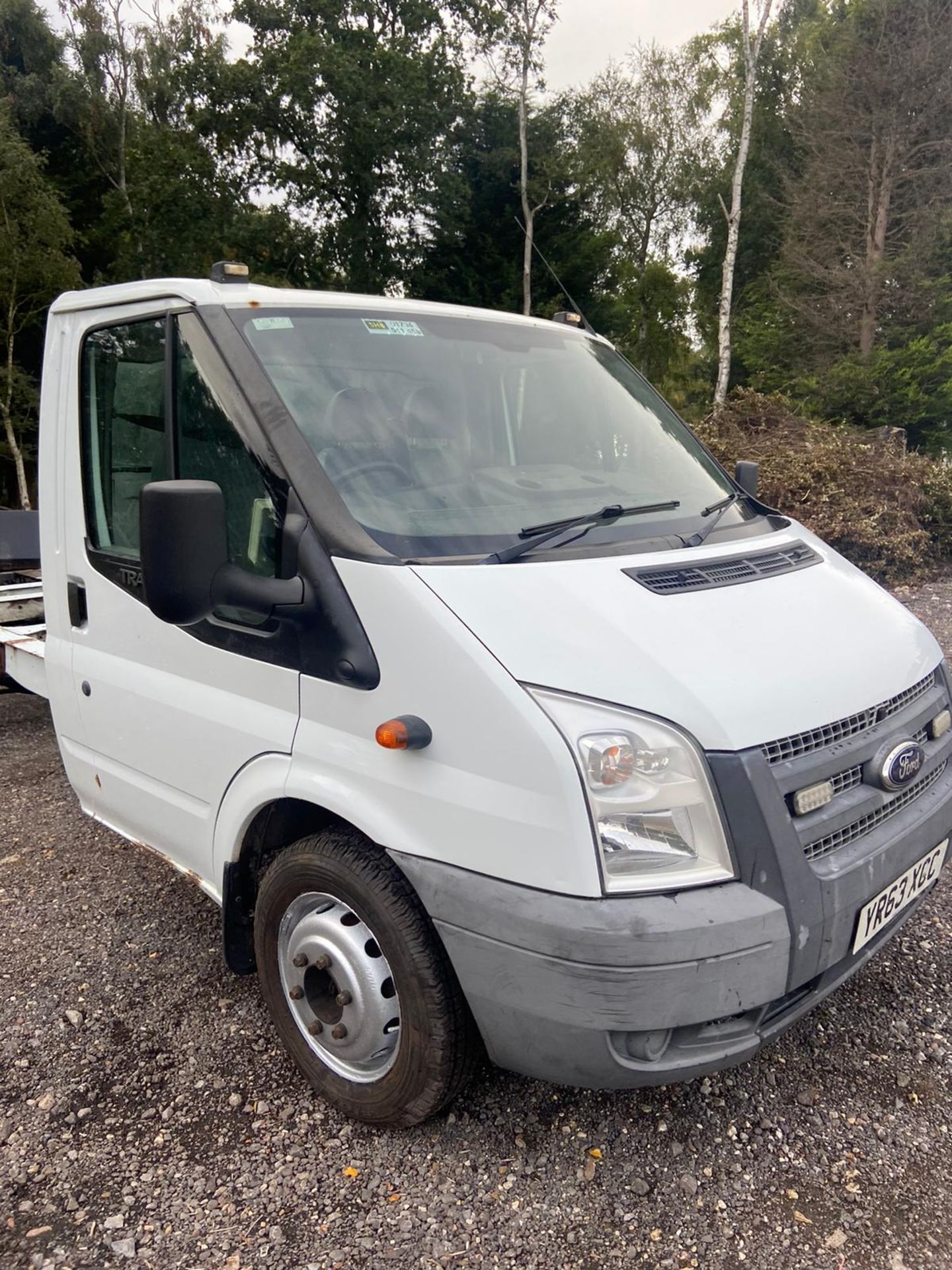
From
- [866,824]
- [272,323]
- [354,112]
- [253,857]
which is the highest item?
[354,112]

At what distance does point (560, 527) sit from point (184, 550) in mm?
1005

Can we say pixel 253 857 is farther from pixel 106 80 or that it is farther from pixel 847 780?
pixel 106 80

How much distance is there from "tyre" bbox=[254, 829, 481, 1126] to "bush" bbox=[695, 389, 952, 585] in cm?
943

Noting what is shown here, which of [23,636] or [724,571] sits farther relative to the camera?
[23,636]

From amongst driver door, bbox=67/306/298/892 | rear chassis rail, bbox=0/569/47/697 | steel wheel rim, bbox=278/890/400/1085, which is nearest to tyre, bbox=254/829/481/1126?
steel wheel rim, bbox=278/890/400/1085

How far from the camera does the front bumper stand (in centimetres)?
186

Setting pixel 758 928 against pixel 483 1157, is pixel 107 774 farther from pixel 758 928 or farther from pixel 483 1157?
pixel 758 928

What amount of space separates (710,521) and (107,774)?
2.34 metres

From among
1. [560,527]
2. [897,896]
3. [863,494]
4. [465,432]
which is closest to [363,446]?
[465,432]

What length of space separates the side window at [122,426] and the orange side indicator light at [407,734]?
1241mm

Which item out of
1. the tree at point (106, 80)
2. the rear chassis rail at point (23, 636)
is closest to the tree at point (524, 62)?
the tree at point (106, 80)

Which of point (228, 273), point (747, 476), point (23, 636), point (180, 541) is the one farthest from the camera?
point (23, 636)

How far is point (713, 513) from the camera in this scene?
2883mm

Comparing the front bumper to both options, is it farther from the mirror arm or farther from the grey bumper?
the mirror arm
